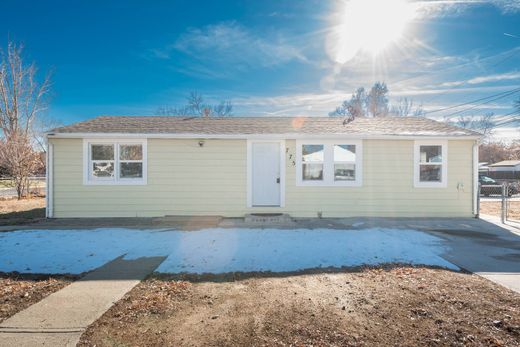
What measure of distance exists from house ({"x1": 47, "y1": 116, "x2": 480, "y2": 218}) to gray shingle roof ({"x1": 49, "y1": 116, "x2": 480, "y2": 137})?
0.15m

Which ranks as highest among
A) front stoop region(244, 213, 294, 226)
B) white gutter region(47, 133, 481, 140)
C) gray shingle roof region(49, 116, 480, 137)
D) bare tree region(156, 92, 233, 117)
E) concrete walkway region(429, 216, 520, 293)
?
bare tree region(156, 92, 233, 117)

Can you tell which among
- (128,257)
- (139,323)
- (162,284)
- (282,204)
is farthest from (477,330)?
(282,204)

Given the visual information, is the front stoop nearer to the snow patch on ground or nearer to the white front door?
the white front door

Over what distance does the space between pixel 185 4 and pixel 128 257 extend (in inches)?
325

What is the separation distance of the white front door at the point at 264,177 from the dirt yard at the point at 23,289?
18.5 ft

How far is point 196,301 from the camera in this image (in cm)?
326

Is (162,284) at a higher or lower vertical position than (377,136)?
lower

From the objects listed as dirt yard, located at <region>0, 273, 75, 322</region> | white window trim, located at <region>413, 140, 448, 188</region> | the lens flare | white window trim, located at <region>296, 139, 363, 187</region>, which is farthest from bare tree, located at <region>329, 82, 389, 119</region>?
dirt yard, located at <region>0, 273, 75, 322</region>

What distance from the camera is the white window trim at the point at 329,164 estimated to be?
8.68 m

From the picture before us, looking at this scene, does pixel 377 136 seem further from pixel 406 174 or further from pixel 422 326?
pixel 422 326

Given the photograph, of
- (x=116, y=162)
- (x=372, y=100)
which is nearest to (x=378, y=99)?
(x=372, y=100)

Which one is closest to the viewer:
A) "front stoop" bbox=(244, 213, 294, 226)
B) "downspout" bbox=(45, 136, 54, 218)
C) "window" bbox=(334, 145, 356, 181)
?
"front stoop" bbox=(244, 213, 294, 226)

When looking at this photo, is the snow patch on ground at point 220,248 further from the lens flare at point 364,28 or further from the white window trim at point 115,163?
the lens flare at point 364,28

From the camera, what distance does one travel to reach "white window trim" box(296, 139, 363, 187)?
8680 millimetres
